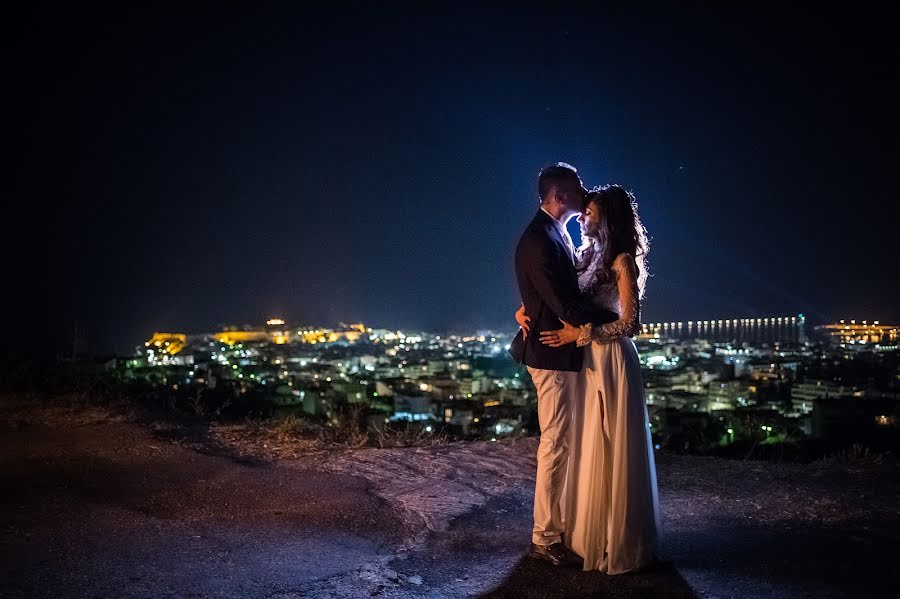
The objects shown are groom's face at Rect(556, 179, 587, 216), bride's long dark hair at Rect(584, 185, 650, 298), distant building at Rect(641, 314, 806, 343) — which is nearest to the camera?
bride's long dark hair at Rect(584, 185, 650, 298)

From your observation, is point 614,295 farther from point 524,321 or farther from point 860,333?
point 860,333

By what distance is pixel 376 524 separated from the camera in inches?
184

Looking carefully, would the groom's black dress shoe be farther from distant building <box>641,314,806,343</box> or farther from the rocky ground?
distant building <box>641,314,806,343</box>

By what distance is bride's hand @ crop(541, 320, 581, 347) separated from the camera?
3.85 metres

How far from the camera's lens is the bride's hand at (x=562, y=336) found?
385 centimetres

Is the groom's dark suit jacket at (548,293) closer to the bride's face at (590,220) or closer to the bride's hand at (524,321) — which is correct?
the bride's hand at (524,321)

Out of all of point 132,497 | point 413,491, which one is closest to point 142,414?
point 132,497

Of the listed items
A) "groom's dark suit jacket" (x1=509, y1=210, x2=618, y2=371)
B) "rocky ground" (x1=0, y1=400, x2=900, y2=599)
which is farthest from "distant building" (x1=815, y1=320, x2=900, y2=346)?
"groom's dark suit jacket" (x1=509, y1=210, x2=618, y2=371)

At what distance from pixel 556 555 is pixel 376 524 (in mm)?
1356

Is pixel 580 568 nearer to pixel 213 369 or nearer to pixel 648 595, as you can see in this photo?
pixel 648 595

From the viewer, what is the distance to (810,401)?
42.5ft

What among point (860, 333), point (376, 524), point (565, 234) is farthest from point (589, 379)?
point (860, 333)

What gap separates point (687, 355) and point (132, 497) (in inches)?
762

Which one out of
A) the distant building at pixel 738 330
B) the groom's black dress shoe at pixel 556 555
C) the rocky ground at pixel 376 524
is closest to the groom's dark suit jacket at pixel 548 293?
the groom's black dress shoe at pixel 556 555
